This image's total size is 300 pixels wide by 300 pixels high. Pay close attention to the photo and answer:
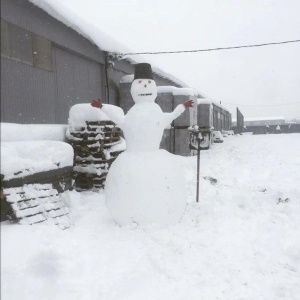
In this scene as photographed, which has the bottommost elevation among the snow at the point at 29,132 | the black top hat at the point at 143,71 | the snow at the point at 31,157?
the snow at the point at 31,157

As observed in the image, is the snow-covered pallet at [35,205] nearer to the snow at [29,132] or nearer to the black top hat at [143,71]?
the snow at [29,132]

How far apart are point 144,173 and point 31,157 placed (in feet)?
4.81

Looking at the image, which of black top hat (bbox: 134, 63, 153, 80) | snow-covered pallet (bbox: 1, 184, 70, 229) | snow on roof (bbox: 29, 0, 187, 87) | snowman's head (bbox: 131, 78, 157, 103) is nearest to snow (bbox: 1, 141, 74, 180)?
snow-covered pallet (bbox: 1, 184, 70, 229)

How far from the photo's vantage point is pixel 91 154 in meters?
5.42

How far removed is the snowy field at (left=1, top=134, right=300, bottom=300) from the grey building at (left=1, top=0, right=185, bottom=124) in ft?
6.26

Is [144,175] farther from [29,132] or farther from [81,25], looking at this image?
[81,25]

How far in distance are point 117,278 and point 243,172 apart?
234 inches

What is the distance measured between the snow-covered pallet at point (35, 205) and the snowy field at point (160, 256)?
0.18 meters

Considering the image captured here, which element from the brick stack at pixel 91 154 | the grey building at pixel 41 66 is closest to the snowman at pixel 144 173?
the brick stack at pixel 91 154

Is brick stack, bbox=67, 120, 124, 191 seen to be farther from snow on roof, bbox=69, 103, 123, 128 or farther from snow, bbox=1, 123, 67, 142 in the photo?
snow, bbox=1, 123, 67, 142

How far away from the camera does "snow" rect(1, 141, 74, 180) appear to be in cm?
321

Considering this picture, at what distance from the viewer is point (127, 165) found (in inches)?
152

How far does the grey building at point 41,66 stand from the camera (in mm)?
4824

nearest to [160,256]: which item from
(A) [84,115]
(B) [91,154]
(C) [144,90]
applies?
(C) [144,90]
